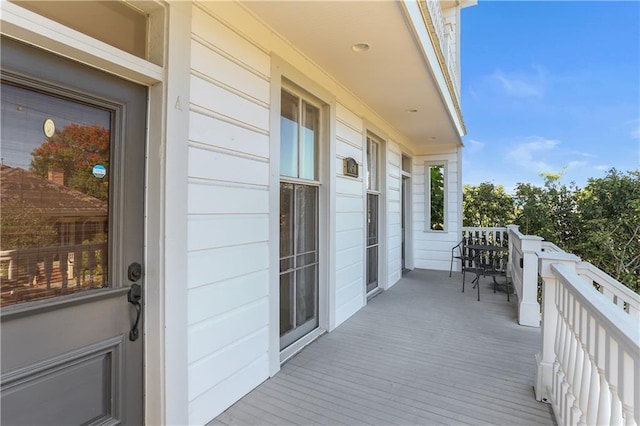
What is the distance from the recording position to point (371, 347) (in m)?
2.93

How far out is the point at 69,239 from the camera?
4.49 ft

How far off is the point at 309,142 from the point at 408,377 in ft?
7.17

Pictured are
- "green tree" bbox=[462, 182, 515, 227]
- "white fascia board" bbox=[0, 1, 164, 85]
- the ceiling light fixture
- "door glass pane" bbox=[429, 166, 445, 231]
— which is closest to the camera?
"white fascia board" bbox=[0, 1, 164, 85]

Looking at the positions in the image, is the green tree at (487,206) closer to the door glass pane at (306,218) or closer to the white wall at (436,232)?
the white wall at (436,232)

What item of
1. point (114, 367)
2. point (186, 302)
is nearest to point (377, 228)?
point (186, 302)

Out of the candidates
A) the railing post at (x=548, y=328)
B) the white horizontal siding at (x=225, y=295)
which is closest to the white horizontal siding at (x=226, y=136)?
the white horizontal siding at (x=225, y=295)

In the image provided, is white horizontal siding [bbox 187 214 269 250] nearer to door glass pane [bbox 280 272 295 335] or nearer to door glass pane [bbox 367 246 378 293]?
door glass pane [bbox 280 272 295 335]

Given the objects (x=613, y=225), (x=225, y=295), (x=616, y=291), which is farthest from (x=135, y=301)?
(x=613, y=225)

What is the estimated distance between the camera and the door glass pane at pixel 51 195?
1192 mm

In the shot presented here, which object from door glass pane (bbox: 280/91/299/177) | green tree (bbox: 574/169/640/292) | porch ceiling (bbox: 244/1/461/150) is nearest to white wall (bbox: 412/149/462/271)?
green tree (bbox: 574/169/640/292)

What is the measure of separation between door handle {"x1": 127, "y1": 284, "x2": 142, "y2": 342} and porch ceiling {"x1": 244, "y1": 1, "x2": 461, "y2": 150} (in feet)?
6.04

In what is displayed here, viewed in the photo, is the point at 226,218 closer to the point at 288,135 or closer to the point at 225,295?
the point at 225,295

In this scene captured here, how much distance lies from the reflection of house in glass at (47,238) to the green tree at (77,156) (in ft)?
0.10

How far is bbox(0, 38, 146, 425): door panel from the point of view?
1.19m
